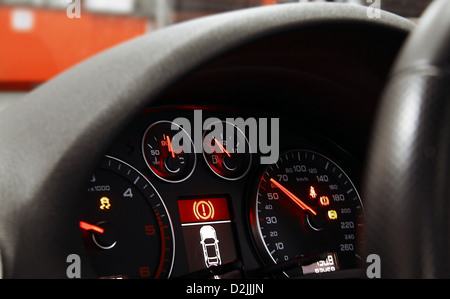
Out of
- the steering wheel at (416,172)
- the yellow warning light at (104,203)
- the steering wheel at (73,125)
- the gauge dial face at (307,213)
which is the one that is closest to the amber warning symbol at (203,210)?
the gauge dial face at (307,213)

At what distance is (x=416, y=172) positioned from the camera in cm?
70

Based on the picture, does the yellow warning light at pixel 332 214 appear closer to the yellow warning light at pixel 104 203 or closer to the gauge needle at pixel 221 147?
the gauge needle at pixel 221 147

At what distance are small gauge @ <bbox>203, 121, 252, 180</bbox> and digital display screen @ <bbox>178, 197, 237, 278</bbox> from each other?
0.08m

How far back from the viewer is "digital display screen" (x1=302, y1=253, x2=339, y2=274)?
63.4 inches

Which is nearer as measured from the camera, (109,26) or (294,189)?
(294,189)

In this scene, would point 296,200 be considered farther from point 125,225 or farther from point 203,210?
point 125,225

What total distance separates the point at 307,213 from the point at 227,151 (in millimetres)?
247

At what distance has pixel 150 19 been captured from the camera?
8.10 metres

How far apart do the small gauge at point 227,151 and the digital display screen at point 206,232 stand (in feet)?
0.26

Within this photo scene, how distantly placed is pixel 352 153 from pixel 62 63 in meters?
7.09

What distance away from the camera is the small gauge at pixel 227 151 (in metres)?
1.66

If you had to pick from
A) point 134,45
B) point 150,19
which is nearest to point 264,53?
point 134,45

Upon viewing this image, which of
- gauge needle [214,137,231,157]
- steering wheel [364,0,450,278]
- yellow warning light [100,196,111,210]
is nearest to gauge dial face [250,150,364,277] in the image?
gauge needle [214,137,231,157]
